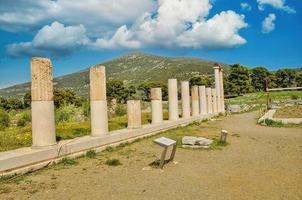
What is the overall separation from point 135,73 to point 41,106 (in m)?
160

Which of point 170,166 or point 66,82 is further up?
point 66,82

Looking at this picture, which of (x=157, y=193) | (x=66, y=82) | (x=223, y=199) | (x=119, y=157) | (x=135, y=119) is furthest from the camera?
(x=66, y=82)

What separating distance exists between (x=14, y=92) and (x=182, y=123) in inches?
5245

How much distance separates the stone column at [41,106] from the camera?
1070 centimetres

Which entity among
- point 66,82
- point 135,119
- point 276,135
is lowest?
point 276,135

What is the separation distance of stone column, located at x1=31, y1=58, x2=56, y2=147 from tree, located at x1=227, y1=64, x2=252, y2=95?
6456 centimetres

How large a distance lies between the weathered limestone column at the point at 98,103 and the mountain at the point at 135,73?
10855 centimetres

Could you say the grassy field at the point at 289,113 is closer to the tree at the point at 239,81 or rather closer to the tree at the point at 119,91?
the tree at the point at 119,91

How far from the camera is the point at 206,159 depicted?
37.2 ft

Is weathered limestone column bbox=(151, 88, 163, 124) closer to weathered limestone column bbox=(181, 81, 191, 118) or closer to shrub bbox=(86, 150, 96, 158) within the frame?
weathered limestone column bbox=(181, 81, 191, 118)

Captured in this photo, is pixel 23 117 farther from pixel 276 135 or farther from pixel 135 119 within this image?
pixel 276 135

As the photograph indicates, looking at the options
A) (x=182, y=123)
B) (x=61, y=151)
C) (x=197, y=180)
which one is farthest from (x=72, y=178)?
(x=182, y=123)

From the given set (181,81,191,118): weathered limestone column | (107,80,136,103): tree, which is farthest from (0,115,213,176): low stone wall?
(107,80,136,103): tree

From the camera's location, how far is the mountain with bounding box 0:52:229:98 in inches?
5487
